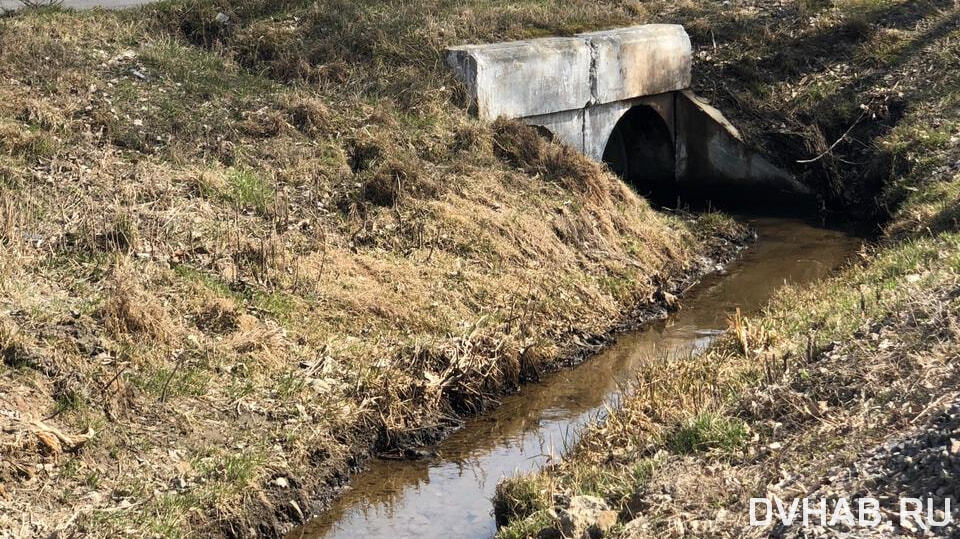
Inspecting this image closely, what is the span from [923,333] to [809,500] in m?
2.51

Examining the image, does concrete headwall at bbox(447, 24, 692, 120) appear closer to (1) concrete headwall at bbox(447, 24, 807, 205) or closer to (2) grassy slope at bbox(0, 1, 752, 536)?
(1) concrete headwall at bbox(447, 24, 807, 205)

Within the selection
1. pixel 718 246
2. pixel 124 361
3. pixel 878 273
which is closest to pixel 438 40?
pixel 718 246

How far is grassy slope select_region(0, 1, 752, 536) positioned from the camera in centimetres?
857

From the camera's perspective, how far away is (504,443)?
10.1 m

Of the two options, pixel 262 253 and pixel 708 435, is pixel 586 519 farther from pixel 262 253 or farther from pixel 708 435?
pixel 262 253

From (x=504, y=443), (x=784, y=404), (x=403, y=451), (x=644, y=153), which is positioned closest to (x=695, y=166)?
(x=644, y=153)

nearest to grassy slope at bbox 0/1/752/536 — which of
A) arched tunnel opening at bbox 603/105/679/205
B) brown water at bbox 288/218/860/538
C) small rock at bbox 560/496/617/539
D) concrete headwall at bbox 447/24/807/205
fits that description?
brown water at bbox 288/218/860/538

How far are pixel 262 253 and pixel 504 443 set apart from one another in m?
2.99

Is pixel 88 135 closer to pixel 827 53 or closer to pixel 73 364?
pixel 73 364

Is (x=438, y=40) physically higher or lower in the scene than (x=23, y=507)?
higher

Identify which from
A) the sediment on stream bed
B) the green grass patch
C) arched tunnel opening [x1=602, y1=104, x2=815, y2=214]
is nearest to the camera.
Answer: the green grass patch

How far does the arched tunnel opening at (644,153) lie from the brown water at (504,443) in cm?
488

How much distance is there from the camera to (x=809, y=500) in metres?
6.41

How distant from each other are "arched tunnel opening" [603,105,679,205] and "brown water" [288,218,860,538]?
16.0 feet
